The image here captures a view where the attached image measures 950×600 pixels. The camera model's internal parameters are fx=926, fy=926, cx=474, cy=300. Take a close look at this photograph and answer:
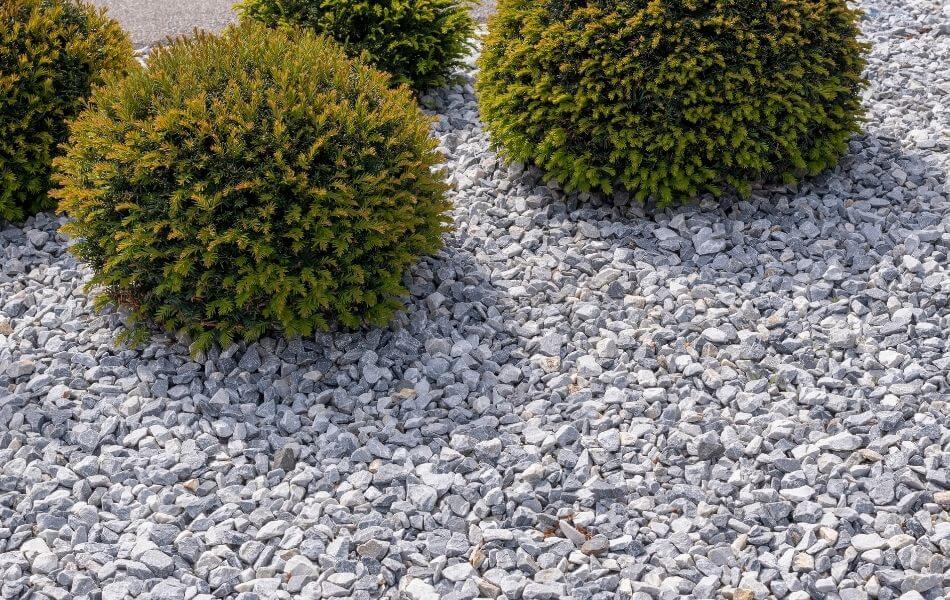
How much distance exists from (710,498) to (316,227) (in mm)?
1823

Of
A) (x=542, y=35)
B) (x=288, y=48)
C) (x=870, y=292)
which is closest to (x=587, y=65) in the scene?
(x=542, y=35)

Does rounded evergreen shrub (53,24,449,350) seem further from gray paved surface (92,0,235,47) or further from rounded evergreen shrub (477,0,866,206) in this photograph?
gray paved surface (92,0,235,47)

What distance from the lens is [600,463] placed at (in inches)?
137

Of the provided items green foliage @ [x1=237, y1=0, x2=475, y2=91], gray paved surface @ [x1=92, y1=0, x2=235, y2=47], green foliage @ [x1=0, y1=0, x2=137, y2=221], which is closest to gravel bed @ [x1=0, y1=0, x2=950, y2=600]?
green foliage @ [x1=0, y1=0, x2=137, y2=221]

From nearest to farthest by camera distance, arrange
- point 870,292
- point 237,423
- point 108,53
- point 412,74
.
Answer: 1. point 237,423
2. point 870,292
3. point 108,53
4. point 412,74

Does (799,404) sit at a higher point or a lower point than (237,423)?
lower

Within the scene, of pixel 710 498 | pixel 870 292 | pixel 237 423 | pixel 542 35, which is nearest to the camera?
pixel 710 498

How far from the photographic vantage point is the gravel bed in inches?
123

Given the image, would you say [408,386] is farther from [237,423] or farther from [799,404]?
[799,404]

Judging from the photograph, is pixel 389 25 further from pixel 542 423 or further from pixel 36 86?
pixel 542 423

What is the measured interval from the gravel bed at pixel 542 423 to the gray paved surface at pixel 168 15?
269 cm

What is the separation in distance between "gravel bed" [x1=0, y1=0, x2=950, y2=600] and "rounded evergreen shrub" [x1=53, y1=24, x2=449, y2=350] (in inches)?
10.4

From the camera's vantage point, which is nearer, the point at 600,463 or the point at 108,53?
the point at 600,463

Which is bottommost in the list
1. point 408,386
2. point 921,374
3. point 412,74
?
point 921,374
